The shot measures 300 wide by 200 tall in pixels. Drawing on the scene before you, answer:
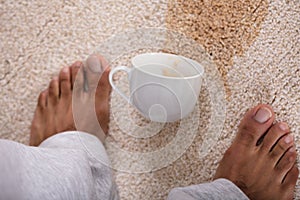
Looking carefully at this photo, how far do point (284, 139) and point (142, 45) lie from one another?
34cm

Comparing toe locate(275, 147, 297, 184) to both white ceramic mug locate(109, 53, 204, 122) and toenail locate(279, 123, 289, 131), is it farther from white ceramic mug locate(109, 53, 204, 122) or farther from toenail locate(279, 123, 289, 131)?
white ceramic mug locate(109, 53, 204, 122)

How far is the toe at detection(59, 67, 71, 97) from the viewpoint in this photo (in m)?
0.90

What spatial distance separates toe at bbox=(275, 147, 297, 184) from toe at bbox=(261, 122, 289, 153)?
0.8 inches

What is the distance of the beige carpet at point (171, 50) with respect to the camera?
88 centimetres

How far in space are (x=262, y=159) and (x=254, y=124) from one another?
75mm

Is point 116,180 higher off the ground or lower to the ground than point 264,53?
lower

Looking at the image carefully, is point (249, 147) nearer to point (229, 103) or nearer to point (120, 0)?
point (229, 103)

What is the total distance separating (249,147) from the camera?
88 cm

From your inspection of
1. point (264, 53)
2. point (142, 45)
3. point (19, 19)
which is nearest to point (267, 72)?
point (264, 53)

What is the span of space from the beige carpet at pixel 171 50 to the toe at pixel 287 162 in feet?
0.09

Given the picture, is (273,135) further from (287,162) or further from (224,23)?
(224,23)

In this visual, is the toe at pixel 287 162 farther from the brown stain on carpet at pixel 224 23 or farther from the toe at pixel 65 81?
the toe at pixel 65 81

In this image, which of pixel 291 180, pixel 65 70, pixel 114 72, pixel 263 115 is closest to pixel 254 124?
pixel 263 115

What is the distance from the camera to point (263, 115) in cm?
87
